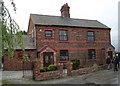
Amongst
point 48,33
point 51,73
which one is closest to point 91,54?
point 48,33

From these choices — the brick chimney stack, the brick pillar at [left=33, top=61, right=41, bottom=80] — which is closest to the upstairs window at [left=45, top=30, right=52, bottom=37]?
the brick chimney stack

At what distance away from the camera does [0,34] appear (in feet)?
27.6

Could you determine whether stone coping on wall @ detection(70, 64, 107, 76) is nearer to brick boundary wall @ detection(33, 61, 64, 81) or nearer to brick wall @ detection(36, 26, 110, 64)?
brick boundary wall @ detection(33, 61, 64, 81)

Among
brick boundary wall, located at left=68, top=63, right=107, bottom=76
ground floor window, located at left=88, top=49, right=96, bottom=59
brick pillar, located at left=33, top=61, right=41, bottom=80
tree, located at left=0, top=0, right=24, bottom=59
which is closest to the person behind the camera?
tree, located at left=0, top=0, right=24, bottom=59

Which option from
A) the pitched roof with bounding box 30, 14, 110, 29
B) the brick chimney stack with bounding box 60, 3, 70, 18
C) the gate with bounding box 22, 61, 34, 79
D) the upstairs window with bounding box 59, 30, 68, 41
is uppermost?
the brick chimney stack with bounding box 60, 3, 70, 18

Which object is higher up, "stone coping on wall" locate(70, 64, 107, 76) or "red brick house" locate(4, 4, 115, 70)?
"red brick house" locate(4, 4, 115, 70)

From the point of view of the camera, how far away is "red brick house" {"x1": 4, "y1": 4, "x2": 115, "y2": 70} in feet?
90.5

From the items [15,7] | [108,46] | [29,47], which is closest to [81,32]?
[108,46]

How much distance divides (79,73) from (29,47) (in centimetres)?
859

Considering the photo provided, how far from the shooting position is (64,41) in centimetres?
2925

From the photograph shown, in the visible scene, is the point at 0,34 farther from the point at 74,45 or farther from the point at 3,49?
the point at 74,45

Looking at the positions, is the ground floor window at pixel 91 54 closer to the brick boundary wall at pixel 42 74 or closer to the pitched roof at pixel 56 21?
the pitched roof at pixel 56 21

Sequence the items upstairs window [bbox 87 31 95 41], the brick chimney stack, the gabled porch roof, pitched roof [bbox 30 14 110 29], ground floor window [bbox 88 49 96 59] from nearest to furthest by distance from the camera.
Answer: the gabled porch roof → pitched roof [bbox 30 14 110 29] → ground floor window [bbox 88 49 96 59] → upstairs window [bbox 87 31 95 41] → the brick chimney stack

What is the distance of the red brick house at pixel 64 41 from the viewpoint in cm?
2759
